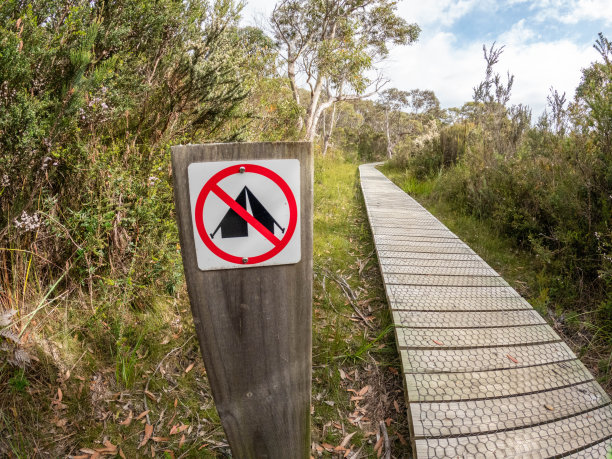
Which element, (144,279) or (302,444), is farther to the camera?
(144,279)

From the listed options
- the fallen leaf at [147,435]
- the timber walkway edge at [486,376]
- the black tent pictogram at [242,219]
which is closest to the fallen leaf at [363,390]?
the timber walkway edge at [486,376]

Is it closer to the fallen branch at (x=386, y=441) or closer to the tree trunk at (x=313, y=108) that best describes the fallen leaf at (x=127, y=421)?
the fallen branch at (x=386, y=441)

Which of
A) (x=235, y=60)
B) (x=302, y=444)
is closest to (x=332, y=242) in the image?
(x=235, y=60)

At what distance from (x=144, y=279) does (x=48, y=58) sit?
5.26 ft

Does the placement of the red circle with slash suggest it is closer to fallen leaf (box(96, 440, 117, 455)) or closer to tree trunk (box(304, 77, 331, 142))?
fallen leaf (box(96, 440, 117, 455))

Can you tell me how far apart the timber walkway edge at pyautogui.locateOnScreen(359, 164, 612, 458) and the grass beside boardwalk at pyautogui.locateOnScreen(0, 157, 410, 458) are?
0.27 m

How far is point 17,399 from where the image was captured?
1.67 meters

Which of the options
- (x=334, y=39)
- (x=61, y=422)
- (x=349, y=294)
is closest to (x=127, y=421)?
(x=61, y=422)

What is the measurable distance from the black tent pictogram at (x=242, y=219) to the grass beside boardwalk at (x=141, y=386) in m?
1.37

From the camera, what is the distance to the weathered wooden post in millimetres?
1082

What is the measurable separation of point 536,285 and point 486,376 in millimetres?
2088

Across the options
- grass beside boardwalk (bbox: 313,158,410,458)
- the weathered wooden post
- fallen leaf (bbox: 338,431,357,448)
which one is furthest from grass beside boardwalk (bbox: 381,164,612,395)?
the weathered wooden post

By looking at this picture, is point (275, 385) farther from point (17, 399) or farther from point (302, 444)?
point (17, 399)

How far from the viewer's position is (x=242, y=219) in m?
1.12
